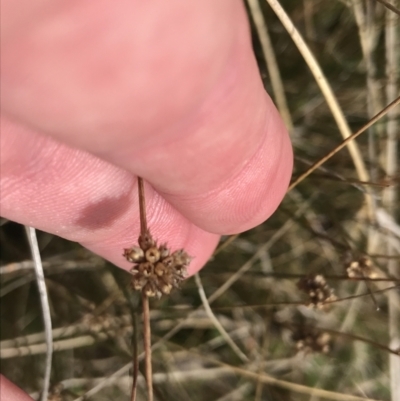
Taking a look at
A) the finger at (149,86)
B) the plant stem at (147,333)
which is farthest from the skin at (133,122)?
the plant stem at (147,333)

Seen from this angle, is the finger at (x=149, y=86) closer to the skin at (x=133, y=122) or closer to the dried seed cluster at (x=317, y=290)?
the skin at (x=133, y=122)

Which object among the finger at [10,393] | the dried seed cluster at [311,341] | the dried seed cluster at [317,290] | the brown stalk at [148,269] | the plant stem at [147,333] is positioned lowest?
the finger at [10,393]

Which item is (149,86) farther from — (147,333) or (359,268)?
(359,268)

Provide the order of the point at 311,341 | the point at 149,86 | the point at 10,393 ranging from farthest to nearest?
the point at 311,341 → the point at 10,393 → the point at 149,86

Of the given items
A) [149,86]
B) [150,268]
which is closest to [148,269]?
[150,268]

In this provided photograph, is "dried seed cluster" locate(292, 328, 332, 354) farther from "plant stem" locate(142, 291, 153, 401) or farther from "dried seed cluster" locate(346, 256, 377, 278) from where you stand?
"plant stem" locate(142, 291, 153, 401)

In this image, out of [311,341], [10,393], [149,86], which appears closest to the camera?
[149,86]

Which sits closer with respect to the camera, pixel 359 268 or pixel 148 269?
pixel 148 269

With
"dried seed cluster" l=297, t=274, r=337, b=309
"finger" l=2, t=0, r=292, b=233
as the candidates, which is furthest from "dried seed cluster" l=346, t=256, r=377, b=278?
"finger" l=2, t=0, r=292, b=233
